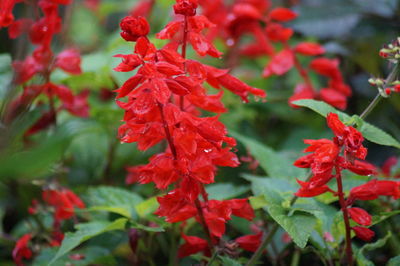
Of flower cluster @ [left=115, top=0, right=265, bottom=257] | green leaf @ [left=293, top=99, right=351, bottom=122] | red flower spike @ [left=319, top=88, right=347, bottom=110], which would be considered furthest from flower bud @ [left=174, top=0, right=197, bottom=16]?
red flower spike @ [left=319, top=88, right=347, bottom=110]

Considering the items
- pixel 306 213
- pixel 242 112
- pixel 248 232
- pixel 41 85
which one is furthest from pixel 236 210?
pixel 242 112

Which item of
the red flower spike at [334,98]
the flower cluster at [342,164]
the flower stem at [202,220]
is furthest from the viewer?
the red flower spike at [334,98]

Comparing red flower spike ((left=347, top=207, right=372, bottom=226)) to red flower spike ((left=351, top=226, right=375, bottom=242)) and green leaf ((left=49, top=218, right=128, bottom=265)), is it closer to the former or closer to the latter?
red flower spike ((left=351, top=226, right=375, bottom=242))

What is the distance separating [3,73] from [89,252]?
1.81 feet

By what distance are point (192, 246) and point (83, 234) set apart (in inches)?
7.6

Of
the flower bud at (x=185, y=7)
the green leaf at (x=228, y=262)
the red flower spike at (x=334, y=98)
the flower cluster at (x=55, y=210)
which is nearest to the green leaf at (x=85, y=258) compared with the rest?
the flower cluster at (x=55, y=210)

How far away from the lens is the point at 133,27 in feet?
2.30

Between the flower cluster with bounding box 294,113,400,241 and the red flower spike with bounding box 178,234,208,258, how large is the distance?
20 centimetres

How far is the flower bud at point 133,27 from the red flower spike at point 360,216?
0.43 meters

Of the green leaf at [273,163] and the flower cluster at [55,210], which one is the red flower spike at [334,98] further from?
the flower cluster at [55,210]

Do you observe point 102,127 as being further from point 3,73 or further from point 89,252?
point 89,252

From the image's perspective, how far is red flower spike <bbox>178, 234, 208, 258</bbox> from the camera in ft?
2.85

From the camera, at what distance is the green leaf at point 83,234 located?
82 cm

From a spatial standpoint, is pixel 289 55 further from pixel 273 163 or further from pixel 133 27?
pixel 133 27
